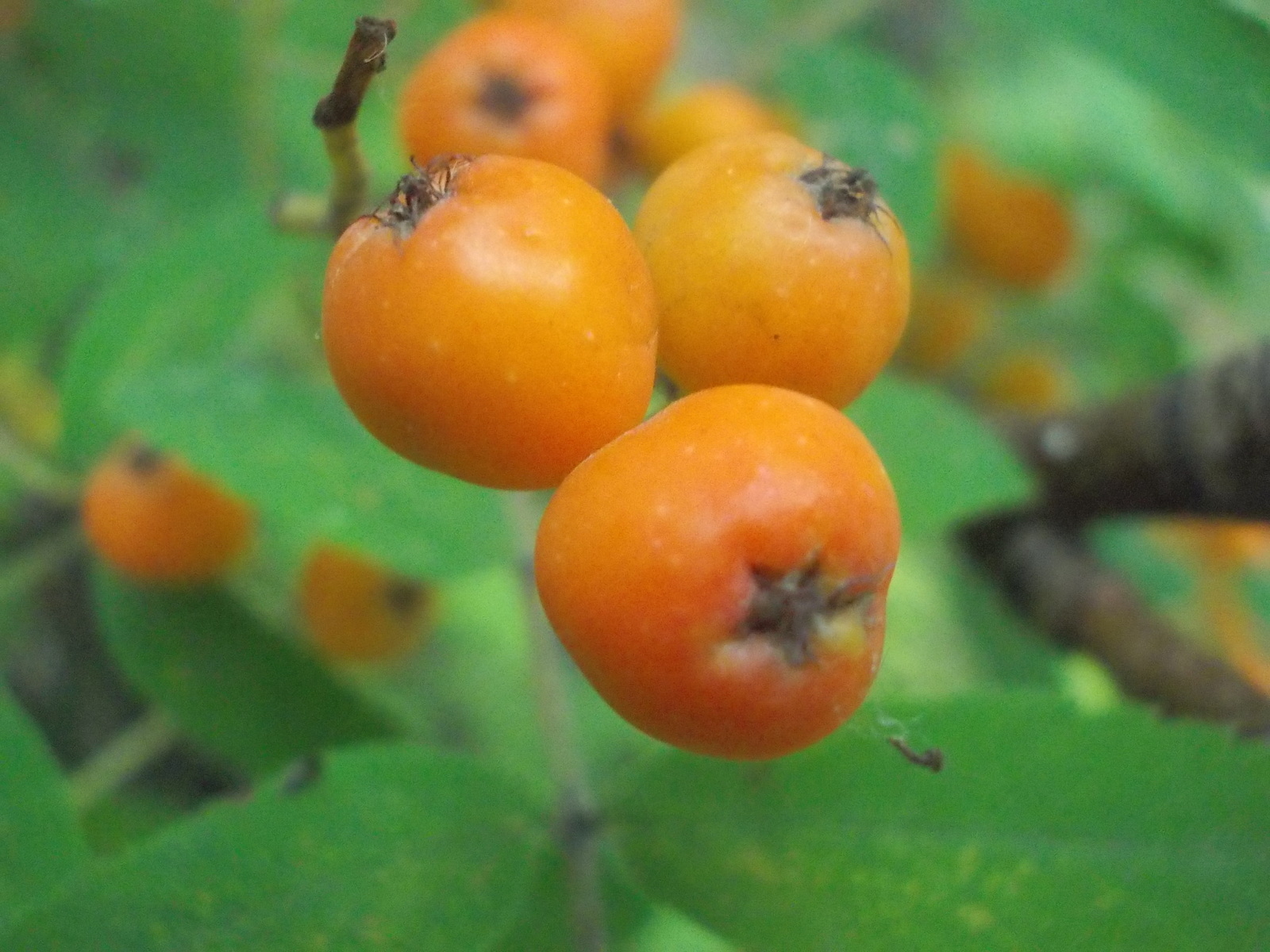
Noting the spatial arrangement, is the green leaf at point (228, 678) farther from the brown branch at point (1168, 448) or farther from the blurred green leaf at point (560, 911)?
the brown branch at point (1168, 448)

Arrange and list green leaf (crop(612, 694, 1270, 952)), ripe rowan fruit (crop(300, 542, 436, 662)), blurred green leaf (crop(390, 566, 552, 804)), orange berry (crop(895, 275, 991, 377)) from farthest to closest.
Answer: orange berry (crop(895, 275, 991, 377))
blurred green leaf (crop(390, 566, 552, 804))
ripe rowan fruit (crop(300, 542, 436, 662))
green leaf (crop(612, 694, 1270, 952))

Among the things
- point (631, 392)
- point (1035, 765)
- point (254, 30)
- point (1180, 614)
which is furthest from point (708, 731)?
point (1180, 614)

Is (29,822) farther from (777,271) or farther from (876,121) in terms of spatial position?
(876,121)

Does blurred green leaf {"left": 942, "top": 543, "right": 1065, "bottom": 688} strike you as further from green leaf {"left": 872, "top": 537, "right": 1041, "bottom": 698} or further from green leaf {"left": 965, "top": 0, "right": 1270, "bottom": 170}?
green leaf {"left": 965, "top": 0, "right": 1270, "bottom": 170}

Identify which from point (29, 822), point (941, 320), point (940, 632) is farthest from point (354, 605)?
point (941, 320)

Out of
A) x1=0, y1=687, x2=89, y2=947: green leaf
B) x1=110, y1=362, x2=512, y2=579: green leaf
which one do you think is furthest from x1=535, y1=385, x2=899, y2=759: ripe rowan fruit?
x1=0, y1=687, x2=89, y2=947: green leaf

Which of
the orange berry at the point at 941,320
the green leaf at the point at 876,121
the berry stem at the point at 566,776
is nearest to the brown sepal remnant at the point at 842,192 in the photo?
the berry stem at the point at 566,776
